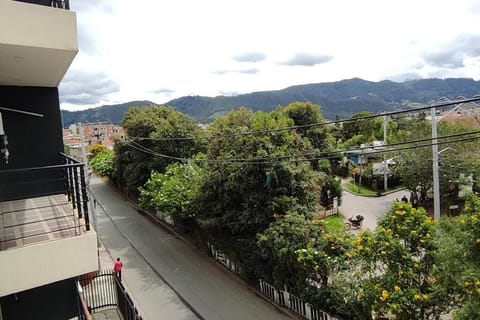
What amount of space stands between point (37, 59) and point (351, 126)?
154 feet

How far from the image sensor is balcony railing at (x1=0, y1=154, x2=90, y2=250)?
422 centimetres

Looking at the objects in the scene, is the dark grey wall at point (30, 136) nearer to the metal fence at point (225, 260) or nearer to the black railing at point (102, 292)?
the black railing at point (102, 292)

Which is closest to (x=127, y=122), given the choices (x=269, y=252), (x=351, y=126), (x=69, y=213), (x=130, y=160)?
(x=130, y=160)

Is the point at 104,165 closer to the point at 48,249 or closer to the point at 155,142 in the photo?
the point at 155,142

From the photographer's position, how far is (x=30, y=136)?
6508 mm

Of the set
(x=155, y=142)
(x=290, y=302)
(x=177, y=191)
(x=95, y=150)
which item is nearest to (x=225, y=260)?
(x=177, y=191)

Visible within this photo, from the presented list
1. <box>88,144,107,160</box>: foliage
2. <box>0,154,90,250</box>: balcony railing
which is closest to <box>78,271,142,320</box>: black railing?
<box>0,154,90,250</box>: balcony railing

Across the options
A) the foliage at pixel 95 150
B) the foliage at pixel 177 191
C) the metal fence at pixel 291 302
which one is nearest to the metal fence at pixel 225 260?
the metal fence at pixel 291 302

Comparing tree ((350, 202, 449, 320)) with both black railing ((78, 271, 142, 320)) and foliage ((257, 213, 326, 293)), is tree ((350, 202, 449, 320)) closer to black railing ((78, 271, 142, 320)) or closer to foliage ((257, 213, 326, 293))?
foliage ((257, 213, 326, 293))

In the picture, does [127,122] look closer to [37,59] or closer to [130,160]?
[130,160]

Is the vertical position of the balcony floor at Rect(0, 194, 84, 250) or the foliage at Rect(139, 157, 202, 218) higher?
the balcony floor at Rect(0, 194, 84, 250)

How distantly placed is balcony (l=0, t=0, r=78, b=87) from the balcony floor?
1.89 metres

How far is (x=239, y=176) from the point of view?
1180cm

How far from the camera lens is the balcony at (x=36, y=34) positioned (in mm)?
3551
